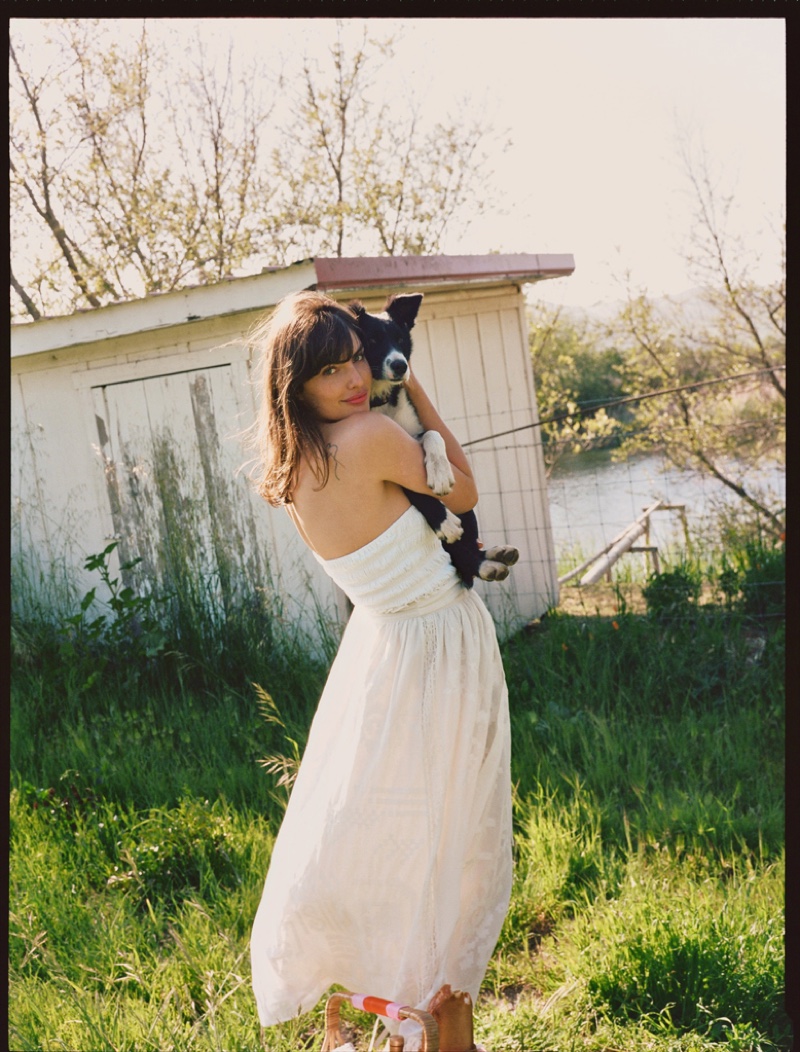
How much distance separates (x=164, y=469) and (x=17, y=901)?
3026 millimetres

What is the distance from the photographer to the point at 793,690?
54.9 inches

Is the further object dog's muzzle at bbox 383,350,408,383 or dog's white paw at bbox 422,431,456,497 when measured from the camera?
dog's muzzle at bbox 383,350,408,383

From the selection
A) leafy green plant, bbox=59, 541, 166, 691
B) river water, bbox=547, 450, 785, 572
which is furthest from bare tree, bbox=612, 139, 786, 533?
leafy green plant, bbox=59, 541, 166, 691

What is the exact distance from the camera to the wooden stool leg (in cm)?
219

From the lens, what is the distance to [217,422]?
17.7 ft

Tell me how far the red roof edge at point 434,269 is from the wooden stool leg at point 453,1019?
3331 mm

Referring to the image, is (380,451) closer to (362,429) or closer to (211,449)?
(362,429)

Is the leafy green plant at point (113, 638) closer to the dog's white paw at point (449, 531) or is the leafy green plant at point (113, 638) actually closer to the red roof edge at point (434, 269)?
the red roof edge at point (434, 269)

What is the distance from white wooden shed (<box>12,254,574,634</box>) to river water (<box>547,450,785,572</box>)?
130cm

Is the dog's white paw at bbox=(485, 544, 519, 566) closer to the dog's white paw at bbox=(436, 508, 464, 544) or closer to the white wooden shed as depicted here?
the dog's white paw at bbox=(436, 508, 464, 544)

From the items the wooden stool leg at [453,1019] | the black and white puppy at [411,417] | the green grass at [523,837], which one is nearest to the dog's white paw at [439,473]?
the black and white puppy at [411,417]

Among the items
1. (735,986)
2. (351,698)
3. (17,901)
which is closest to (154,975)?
(17,901)

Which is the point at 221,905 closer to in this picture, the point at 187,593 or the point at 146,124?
the point at 187,593

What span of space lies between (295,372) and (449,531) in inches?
24.9
